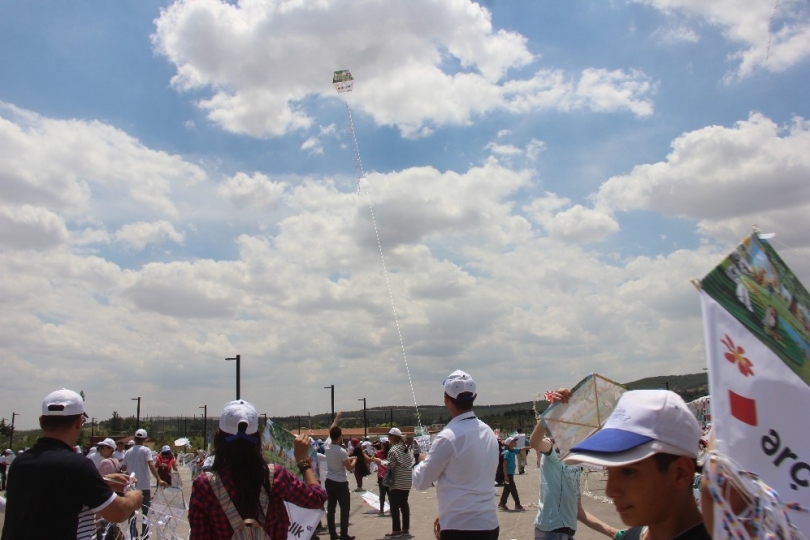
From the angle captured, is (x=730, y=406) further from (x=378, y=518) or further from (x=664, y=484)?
(x=378, y=518)

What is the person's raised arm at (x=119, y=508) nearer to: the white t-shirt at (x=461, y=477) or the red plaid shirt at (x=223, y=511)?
the red plaid shirt at (x=223, y=511)

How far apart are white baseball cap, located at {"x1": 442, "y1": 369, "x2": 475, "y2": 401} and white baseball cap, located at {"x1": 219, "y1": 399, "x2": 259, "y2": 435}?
167 cm

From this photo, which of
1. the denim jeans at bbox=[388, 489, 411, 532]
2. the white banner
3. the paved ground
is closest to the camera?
the white banner

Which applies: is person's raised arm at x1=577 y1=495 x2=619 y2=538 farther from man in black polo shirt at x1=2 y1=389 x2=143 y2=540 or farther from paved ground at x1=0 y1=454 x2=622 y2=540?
paved ground at x1=0 y1=454 x2=622 y2=540

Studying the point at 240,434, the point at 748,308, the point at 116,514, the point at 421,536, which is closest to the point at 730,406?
the point at 748,308

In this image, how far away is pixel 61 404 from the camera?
12.5ft

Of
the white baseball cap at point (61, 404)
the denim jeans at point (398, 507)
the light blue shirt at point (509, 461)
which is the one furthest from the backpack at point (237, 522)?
the light blue shirt at point (509, 461)

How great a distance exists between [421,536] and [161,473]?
5.87 meters

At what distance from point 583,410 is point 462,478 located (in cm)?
98

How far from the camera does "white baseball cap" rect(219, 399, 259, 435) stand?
3668 mm

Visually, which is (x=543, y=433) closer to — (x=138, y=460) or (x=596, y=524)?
(x=596, y=524)

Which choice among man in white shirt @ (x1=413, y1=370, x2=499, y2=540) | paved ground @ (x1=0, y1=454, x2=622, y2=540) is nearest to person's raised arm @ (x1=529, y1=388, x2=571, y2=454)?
man in white shirt @ (x1=413, y1=370, x2=499, y2=540)

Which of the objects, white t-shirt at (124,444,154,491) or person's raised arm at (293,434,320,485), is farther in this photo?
white t-shirt at (124,444,154,491)

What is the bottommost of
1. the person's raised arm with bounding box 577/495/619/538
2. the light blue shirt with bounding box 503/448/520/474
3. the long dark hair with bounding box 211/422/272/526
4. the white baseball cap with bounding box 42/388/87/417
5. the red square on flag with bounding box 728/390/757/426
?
the light blue shirt with bounding box 503/448/520/474
